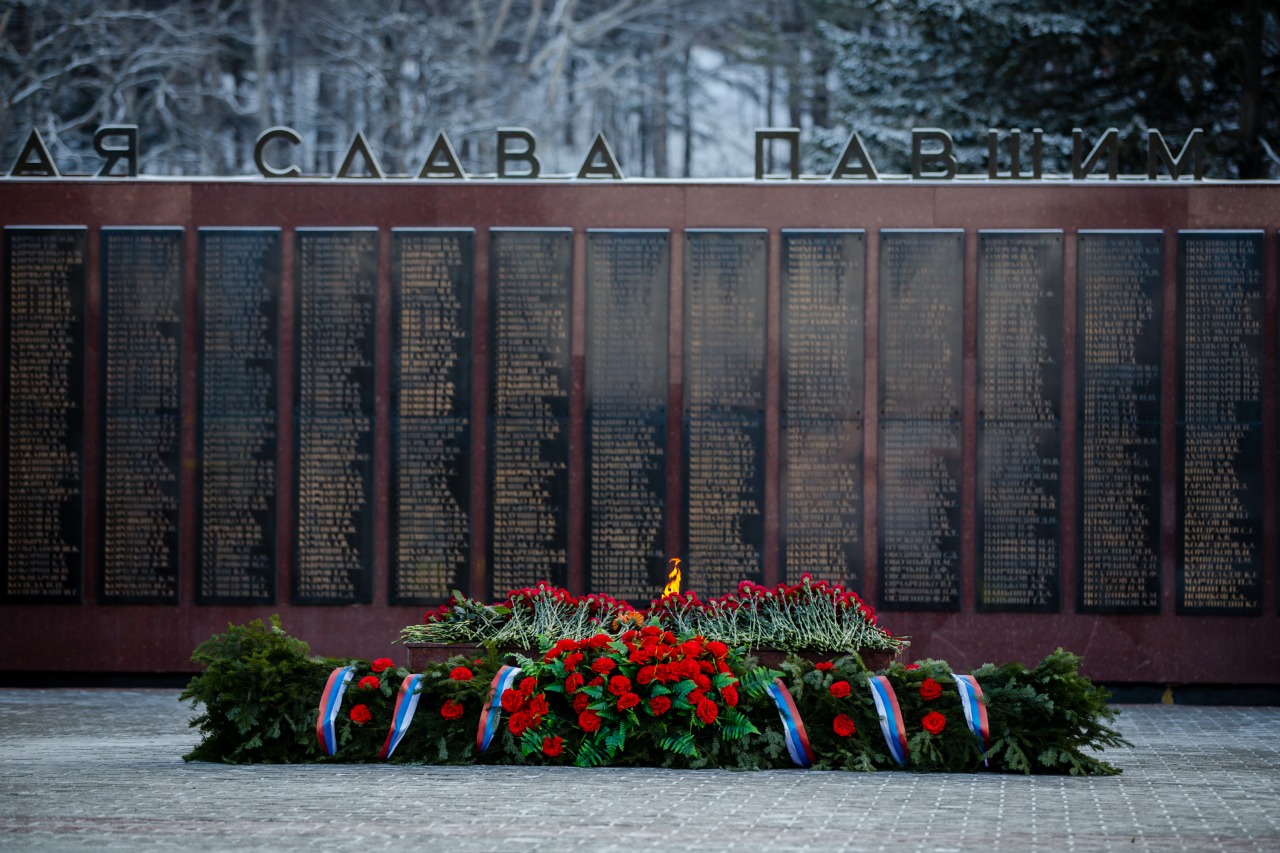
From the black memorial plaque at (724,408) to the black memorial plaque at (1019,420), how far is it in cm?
191

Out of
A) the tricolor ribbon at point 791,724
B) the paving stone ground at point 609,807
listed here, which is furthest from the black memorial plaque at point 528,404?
the tricolor ribbon at point 791,724

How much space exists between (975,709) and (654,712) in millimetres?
1879

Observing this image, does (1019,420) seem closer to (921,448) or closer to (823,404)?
(921,448)

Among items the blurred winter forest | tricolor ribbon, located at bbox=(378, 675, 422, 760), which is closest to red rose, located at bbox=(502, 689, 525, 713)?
tricolor ribbon, located at bbox=(378, 675, 422, 760)

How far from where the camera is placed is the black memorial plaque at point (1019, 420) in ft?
46.4

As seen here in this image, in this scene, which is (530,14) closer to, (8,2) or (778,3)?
(778,3)

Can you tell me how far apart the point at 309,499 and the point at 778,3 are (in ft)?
78.7

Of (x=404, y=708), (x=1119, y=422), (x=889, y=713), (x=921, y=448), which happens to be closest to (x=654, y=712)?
(x=889, y=713)

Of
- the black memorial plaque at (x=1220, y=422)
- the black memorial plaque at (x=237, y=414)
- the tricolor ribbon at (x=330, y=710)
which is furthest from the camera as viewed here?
the black memorial plaque at (x=237, y=414)

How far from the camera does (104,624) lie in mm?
14547

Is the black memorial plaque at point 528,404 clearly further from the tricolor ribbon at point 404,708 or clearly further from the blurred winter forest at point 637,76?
the blurred winter forest at point 637,76

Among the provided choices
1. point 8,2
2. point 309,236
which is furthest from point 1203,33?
point 8,2

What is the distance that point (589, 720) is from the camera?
9766 mm

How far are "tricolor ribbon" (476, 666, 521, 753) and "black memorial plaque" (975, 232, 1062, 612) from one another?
5656mm
